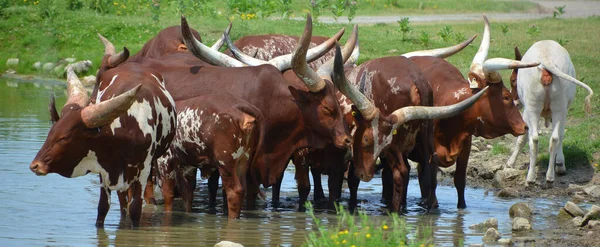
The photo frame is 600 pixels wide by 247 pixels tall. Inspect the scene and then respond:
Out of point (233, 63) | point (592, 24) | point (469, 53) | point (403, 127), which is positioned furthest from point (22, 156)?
point (592, 24)

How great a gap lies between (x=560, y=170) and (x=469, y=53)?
6.99 m

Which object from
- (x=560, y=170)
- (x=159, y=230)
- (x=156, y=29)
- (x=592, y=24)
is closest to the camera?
(x=159, y=230)

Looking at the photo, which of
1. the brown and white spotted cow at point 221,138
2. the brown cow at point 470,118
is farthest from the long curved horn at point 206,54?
the brown cow at point 470,118

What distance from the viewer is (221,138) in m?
9.64

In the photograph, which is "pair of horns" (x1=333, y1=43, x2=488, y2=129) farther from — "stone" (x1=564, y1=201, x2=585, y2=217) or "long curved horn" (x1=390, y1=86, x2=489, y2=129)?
"stone" (x1=564, y1=201, x2=585, y2=217)

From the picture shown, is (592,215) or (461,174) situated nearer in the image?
(592,215)

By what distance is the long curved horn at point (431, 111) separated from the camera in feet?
34.6

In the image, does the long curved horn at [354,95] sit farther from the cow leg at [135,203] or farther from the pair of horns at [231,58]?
the cow leg at [135,203]

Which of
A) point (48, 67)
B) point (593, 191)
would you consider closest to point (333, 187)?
point (593, 191)

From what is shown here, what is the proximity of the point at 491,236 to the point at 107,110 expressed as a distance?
3314 millimetres

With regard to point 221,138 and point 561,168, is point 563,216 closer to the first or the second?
point 561,168

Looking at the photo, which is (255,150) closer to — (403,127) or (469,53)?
(403,127)

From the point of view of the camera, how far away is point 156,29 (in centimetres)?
2262

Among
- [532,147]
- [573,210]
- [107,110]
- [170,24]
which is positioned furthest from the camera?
[170,24]
